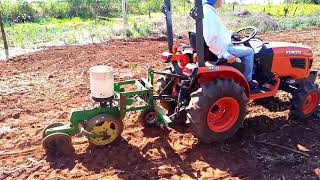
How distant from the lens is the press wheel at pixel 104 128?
4633mm

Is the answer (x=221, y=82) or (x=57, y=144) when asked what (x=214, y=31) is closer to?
(x=221, y=82)

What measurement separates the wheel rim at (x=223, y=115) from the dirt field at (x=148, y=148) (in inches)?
10.1

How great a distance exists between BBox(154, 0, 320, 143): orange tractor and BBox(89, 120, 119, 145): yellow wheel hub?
72cm

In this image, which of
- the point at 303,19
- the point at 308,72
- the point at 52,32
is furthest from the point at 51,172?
the point at 303,19

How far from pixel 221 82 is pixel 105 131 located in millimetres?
1537

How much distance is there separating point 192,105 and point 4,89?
14.4 feet

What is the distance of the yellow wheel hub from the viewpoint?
4.68 metres

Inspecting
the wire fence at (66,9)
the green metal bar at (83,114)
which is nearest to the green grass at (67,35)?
the wire fence at (66,9)

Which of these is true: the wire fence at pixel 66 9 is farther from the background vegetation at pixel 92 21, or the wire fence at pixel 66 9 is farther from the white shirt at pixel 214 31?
the white shirt at pixel 214 31

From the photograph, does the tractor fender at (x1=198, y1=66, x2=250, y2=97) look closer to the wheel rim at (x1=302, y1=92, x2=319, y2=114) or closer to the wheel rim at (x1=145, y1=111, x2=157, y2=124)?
the wheel rim at (x1=145, y1=111, x2=157, y2=124)

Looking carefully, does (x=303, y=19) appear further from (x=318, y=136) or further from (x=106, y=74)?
(x=106, y=74)

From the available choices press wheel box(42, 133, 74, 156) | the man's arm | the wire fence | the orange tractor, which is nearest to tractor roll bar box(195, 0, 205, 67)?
the orange tractor

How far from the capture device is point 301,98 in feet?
17.9

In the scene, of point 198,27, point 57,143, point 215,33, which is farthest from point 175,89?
point 57,143
